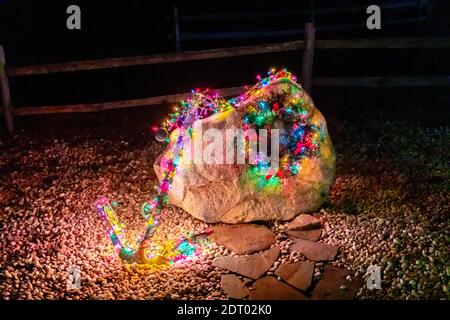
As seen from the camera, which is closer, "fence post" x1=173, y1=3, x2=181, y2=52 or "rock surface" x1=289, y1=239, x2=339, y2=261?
"rock surface" x1=289, y1=239, x2=339, y2=261

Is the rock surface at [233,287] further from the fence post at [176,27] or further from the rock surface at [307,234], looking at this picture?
the fence post at [176,27]

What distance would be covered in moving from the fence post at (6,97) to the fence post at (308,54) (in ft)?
15.8

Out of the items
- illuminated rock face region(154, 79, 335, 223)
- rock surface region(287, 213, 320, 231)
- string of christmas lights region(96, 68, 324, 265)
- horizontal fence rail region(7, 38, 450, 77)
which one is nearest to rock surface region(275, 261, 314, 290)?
rock surface region(287, 213, 320, 231)

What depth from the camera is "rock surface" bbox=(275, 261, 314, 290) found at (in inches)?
168

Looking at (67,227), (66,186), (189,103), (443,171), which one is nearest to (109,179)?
(66,186)

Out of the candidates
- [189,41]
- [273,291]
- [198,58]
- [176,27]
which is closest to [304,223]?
[273,291]

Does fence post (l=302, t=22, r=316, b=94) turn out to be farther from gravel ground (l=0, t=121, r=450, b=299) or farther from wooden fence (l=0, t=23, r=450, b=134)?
gravel ground (l=0, t=121, r=450, b=299)

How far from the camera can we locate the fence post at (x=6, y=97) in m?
7.09

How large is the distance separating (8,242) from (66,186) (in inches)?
47.9

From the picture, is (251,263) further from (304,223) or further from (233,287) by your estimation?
(304,223)

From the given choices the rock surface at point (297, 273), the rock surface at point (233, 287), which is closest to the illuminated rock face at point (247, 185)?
the rock surface at point (297, 273)

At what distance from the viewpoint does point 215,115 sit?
5133mm

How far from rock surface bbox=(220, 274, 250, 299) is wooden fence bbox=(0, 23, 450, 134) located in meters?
3.83

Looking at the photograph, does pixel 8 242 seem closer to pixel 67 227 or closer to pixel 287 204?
pixel 67 227
